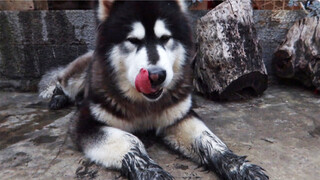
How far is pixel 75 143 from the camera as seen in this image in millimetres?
2320

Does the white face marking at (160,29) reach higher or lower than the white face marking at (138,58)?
higher

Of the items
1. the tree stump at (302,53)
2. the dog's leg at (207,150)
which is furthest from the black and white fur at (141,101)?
the tree stump at (302,53)

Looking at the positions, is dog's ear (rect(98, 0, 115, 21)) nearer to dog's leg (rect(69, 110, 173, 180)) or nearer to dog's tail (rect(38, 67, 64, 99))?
dog's leg (rect(69, 110, 173, 180))

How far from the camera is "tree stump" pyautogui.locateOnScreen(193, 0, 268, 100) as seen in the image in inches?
135

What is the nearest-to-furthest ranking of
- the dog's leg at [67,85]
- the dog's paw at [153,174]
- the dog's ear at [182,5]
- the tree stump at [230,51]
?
1. the dog's paw at [153,174]
2. the dog's ear at [182,5]
3. the tree stump at [230,51]
4. the dog's leg at [67,85]

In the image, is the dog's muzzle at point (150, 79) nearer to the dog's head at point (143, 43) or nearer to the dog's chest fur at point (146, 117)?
the dog's head at point (143, 43)

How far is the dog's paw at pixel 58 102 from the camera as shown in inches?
137

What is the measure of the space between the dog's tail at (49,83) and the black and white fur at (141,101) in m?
1.65

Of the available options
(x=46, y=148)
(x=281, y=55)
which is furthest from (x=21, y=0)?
(x=281, y=55)

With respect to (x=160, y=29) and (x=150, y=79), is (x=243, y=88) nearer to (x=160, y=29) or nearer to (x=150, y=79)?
(x=160, y=29)

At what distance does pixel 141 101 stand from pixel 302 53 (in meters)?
2.65

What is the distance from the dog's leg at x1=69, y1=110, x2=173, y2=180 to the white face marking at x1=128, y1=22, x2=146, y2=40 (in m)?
0.74

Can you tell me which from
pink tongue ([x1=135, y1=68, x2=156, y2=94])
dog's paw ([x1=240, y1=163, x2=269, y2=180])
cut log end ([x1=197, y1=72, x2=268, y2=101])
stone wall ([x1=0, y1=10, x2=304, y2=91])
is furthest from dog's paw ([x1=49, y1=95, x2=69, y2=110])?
dog's paw ([x1=240, y1=163, x2=269, y2=180])

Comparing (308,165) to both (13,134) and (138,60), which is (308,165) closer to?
(138,60)
